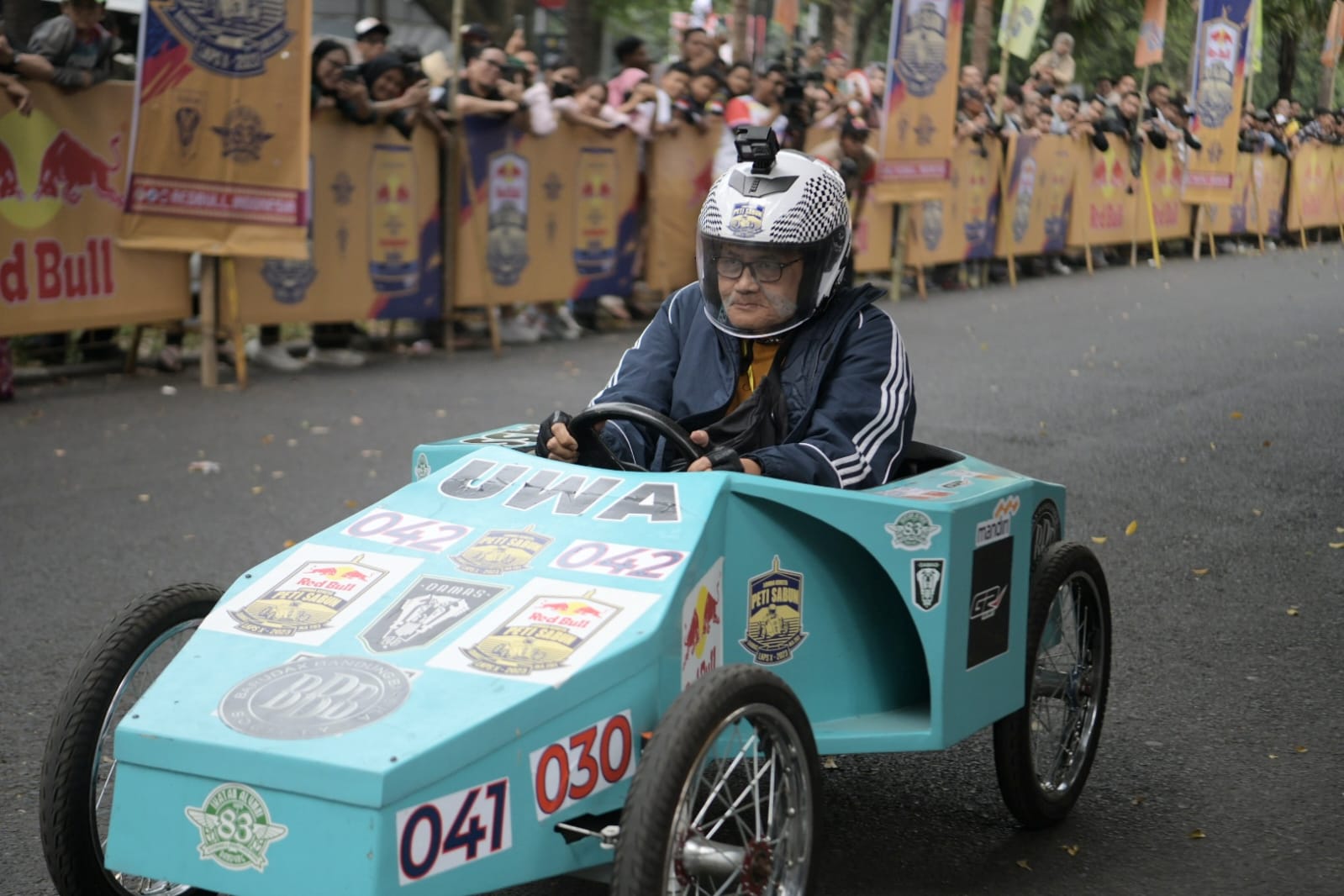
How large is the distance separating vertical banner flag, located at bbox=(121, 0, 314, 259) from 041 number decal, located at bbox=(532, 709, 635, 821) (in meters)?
7.22

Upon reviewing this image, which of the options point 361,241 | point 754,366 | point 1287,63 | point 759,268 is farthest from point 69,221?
point 1287,63

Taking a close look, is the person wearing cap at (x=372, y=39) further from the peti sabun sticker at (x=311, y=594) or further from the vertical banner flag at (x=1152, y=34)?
the vertical banner flag at (x=1152, y=34)

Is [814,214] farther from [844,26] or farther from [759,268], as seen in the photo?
[844,26]

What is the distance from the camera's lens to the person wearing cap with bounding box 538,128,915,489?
3.99 meters

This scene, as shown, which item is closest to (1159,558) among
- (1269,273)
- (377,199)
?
(377,199)

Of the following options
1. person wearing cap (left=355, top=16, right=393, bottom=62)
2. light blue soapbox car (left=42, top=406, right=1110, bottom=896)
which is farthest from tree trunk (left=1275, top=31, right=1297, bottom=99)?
light blue soapbox car (left=42, top=406, right=1110, bottom=896)

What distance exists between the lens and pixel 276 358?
35.8ft

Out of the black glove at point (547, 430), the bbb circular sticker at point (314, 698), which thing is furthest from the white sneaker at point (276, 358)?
the bbb circular sticker at point (314, 698)

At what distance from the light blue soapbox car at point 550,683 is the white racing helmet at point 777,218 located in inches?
22.3

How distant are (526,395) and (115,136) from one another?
283 cm

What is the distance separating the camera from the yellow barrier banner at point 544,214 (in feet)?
38.4

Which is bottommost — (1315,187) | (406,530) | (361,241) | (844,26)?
(1315,187)

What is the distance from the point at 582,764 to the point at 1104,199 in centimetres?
1924

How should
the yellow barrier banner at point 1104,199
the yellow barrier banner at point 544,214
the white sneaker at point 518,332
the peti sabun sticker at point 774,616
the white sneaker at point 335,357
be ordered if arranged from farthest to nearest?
the yellow barrier banner at point 1104,199 → the white sneaker at point 518,332 → the yellow barrier banner at point 544,214 → the white sneaker at point 335,357 → the peti sabun sticker at point 774,616
